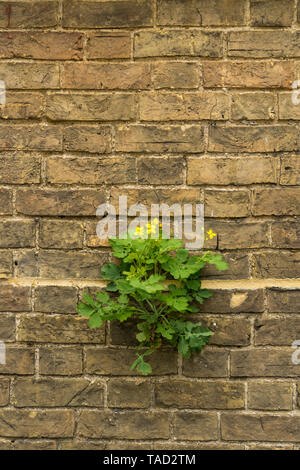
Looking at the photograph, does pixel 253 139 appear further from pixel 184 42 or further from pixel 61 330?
pixel 61 330

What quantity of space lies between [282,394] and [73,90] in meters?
1.19

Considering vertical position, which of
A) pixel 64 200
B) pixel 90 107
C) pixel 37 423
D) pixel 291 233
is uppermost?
pixel 90 107

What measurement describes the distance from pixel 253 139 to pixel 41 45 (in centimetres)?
75

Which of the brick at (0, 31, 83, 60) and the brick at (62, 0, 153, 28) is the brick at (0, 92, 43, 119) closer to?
the brick at (0, 31, 83, 60)

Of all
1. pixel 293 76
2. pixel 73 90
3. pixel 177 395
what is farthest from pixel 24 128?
pixel 177 395

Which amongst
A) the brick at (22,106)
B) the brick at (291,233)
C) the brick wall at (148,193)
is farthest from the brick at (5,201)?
the brick at (291,233)

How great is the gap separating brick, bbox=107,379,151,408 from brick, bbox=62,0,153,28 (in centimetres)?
115

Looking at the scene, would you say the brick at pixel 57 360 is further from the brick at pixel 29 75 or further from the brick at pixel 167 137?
the brick at pixel 29 75

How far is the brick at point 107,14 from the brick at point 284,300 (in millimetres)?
950

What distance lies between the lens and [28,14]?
4.44ft

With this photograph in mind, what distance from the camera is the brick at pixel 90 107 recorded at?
1353mm

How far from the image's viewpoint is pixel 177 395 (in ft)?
4.47

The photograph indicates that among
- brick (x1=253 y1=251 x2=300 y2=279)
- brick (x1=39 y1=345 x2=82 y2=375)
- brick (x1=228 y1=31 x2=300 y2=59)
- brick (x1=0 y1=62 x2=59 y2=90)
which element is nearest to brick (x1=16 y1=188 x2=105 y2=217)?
brick (x1=0 y1=62 x2=59 y2=90)

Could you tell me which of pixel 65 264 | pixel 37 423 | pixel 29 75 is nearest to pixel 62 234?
pixel 65 264
